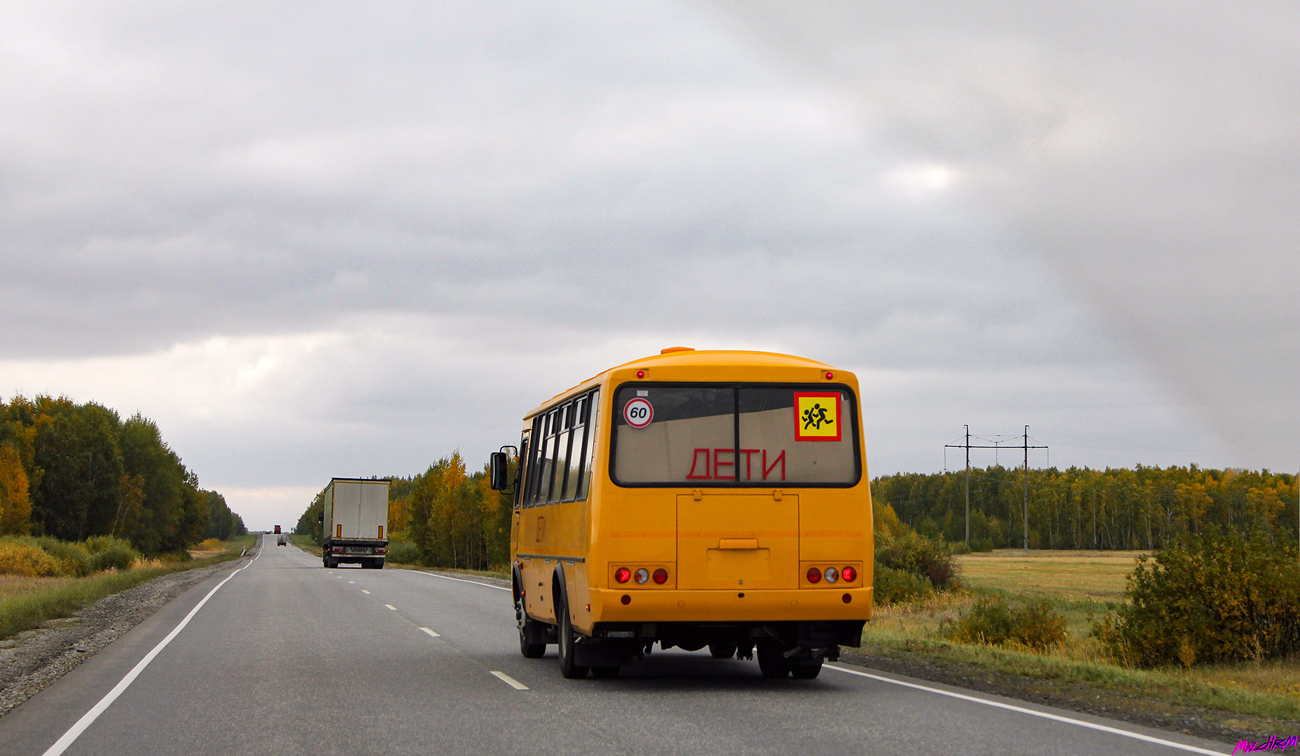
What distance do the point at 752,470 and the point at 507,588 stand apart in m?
27.4

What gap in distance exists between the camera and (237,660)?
49.9ft

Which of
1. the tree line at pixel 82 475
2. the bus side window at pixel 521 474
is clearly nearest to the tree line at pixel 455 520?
the tree line at pixel 82 475

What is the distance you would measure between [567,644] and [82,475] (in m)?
100

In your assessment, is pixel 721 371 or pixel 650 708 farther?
pixel 721 371

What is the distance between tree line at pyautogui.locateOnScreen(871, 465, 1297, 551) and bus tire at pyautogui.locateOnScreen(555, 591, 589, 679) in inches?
5856

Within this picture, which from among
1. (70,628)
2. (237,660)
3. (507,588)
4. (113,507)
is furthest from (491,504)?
(237,660)

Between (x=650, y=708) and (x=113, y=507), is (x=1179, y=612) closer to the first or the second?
(x=650, y=708)

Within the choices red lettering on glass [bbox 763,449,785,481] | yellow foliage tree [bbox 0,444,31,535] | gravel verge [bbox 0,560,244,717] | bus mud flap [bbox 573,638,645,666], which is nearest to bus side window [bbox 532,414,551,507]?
bus mud flap [bbox 573,638,645,666]

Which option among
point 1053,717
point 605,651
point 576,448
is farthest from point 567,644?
point 1053,717

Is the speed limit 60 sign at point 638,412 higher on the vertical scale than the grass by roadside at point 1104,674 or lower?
higher

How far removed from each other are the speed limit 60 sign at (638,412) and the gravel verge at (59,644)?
6.30m

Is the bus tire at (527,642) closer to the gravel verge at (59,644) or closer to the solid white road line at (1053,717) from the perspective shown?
the solid white road line at (1053,717)

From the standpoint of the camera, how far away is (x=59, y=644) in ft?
59.7

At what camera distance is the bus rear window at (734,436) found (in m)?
11.7
